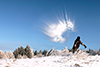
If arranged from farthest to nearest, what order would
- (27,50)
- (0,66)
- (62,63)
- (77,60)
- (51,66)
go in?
(27,50) < (77,60) < (62,63) < (51,66) < (0,66)

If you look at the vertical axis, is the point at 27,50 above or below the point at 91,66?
above

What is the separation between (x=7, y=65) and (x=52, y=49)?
1954mm

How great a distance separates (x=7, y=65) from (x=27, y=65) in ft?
2.14

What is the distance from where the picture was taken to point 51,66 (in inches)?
140

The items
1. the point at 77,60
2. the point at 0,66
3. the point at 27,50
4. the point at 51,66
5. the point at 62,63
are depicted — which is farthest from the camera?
the point at 27,50

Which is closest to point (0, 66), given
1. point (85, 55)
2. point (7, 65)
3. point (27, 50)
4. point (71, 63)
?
point (7, 65)

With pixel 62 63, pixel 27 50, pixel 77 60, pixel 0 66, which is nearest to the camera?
pixel 0 66

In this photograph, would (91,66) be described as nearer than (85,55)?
Yes

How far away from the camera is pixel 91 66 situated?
13.2ft

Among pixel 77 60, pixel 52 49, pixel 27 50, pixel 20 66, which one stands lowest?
pixel 20 66

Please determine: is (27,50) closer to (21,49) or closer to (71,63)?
(21,49)

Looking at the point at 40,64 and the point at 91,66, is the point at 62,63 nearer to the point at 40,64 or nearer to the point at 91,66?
the point at 40,64

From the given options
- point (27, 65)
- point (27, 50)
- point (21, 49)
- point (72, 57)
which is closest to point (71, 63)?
point (72, 57)

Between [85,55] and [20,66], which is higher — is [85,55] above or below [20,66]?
above
